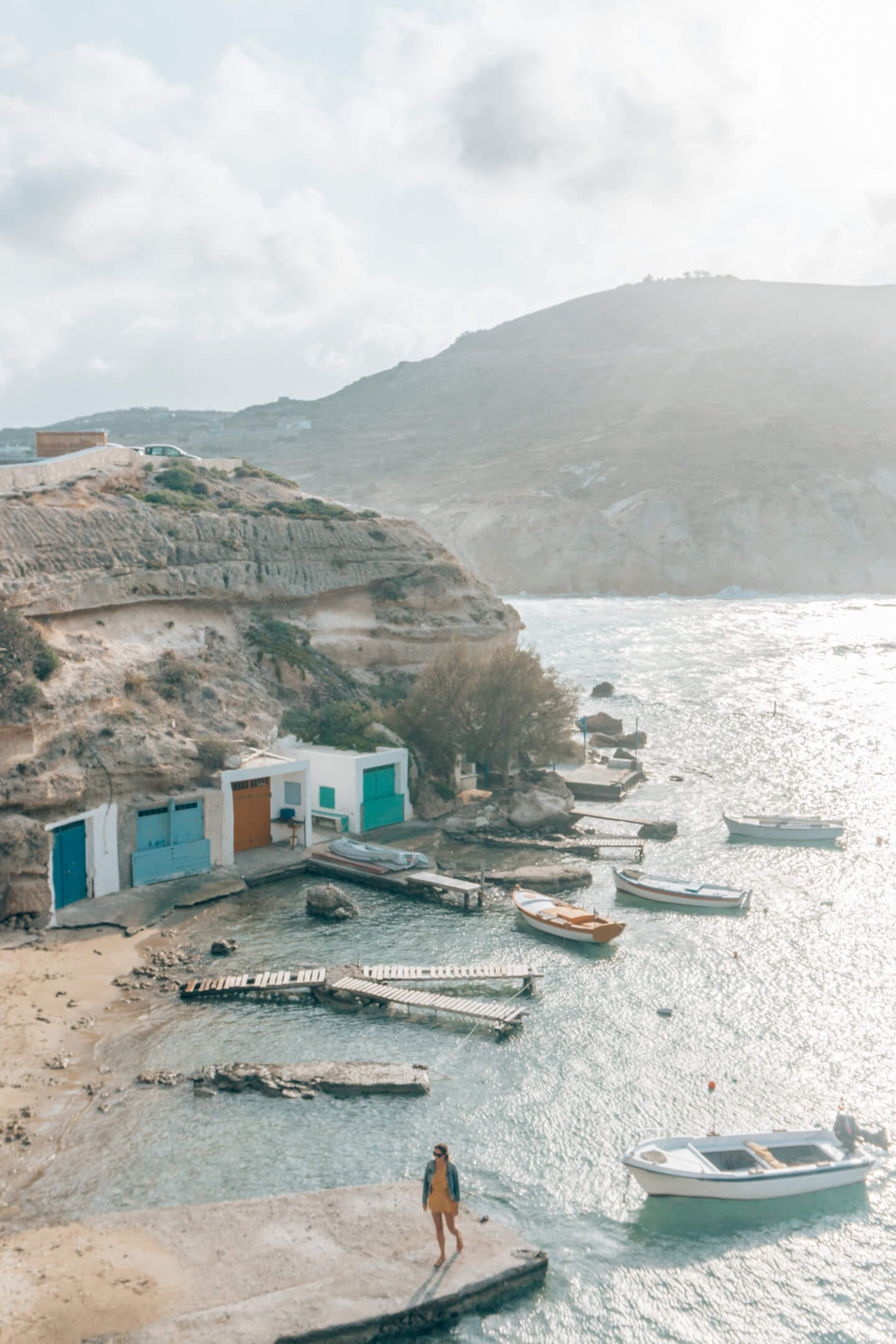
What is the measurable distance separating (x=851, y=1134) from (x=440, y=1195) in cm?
944

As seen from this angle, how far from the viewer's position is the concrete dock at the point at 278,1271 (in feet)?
48.5

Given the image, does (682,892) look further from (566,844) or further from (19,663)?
(19,663)

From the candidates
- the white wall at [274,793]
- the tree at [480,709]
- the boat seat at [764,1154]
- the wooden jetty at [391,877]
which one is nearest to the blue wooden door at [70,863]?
Result: the white wall at [274,793]

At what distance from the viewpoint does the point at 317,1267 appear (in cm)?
1617

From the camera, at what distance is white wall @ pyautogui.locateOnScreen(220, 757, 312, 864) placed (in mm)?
36812

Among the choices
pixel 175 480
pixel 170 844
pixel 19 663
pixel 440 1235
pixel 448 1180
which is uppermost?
pixel 175 480

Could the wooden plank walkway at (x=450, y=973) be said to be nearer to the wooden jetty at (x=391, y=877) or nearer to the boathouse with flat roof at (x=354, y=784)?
the wooden jetty at (x=391, y=877)

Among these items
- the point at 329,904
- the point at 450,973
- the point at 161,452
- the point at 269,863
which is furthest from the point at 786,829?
the point at 161,452

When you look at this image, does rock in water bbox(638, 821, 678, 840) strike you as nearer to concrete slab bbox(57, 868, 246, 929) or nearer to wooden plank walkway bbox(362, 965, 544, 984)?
wooden plank walkway bbox(362, 965, 544, 984)

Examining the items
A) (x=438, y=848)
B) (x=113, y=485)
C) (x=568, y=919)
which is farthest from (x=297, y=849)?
(x=113, y=485)

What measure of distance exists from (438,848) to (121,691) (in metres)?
14.0

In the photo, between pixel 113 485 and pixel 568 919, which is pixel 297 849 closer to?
pixel 568 919

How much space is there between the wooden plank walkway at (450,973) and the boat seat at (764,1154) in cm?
917

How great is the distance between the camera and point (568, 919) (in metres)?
32.1
